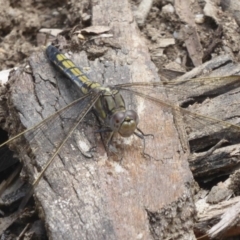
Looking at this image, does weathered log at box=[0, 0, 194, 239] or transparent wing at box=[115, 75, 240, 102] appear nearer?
weathered log at box=[0, 0, 194, 239]

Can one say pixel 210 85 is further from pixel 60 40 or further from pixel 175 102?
pixel 60 40

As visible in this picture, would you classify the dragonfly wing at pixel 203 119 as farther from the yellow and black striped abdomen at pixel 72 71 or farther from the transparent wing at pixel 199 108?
the yellow and black striped abdomen at pixel 72 71

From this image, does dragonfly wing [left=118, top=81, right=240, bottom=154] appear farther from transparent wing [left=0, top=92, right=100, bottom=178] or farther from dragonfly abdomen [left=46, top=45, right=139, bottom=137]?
transparent wing [left=0, top=92, right=100, bottom=178]

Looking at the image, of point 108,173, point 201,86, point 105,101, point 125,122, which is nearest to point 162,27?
point 201,86

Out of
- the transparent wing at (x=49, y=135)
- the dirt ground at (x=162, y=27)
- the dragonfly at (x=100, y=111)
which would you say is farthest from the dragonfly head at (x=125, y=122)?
the dirt ground at (x=162, y=27)

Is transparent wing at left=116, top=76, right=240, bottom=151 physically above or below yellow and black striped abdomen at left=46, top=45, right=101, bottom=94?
below

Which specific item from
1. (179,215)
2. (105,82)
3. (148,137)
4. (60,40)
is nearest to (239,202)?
(179,215)

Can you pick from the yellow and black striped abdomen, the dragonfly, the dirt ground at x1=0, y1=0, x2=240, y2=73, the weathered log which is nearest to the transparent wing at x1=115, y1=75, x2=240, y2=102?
the dragonfly
